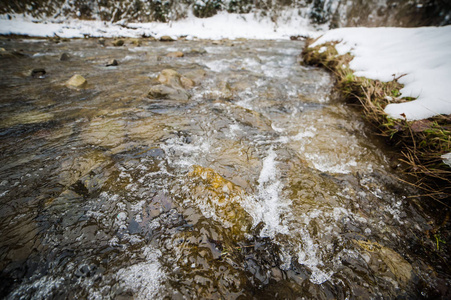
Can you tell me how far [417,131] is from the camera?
1979 millimetres

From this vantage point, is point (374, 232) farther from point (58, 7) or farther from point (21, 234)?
point (58, 7)

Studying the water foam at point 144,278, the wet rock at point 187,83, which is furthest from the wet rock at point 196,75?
the water foam at point 144,278

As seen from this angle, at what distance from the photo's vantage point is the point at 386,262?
133 cm

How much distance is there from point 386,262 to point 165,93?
150 inches

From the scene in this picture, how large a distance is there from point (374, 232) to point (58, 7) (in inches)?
1021

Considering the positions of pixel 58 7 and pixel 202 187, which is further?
pixel 58 7

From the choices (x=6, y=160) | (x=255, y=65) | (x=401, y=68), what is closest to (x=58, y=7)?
(x=255, y=65)

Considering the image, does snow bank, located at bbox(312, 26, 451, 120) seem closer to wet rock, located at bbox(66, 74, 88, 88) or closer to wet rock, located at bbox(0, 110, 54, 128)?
wet rock, located at bbox(0, 110, 54, 128)

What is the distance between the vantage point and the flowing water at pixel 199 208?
3.90 feet

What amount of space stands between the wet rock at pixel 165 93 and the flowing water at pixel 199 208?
344mm

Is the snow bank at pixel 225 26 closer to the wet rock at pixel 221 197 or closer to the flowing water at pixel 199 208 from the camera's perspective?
the flowing water at pixel 199 208

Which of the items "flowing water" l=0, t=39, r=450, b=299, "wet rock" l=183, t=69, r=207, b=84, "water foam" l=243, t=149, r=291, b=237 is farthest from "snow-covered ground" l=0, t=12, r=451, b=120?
"wet rock" l=183, t=69, r=207, b=84

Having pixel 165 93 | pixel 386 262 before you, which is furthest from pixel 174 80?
pixel 386 262

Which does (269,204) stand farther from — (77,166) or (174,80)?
(174,80)
